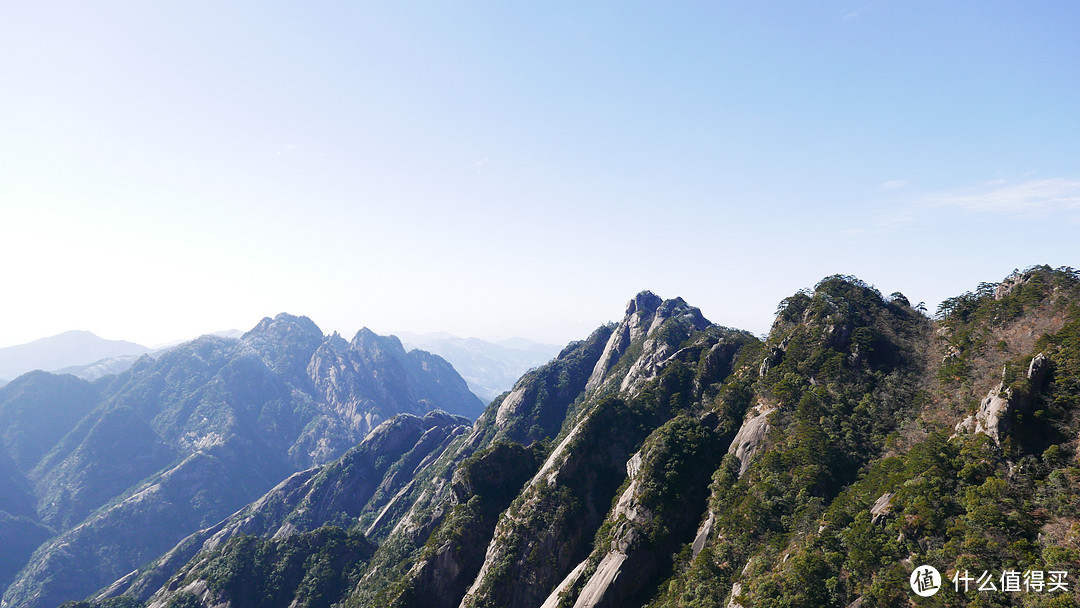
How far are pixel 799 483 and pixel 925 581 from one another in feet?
66.7

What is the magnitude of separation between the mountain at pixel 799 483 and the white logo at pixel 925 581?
0.53m

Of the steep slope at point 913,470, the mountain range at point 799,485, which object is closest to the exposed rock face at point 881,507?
the steep slope at point 913,470

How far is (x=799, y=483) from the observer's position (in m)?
56.5

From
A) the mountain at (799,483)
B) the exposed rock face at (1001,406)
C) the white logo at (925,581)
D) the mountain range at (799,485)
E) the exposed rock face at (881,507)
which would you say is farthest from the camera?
the exposed rock face at (881,507)

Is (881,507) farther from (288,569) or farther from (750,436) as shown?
→ (288,569)

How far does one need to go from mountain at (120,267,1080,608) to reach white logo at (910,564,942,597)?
20.8 inches

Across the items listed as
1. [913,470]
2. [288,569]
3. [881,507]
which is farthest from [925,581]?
[288,569]

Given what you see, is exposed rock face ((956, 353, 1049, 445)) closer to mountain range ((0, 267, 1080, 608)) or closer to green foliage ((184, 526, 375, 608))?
mountain range ((0, 267, 1080, 608))

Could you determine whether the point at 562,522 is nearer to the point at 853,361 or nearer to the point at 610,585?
the point at 610,585

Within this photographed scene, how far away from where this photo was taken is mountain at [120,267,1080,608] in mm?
38969

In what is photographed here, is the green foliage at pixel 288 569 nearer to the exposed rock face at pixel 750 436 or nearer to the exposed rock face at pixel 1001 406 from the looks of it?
the exposed rock face at pixel 750 436

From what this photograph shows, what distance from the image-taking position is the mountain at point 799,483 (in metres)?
39.0

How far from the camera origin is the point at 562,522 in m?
76.6

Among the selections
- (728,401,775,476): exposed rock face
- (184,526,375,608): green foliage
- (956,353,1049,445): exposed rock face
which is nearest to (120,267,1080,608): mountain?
(956,353,1049,445): exposed rock face
